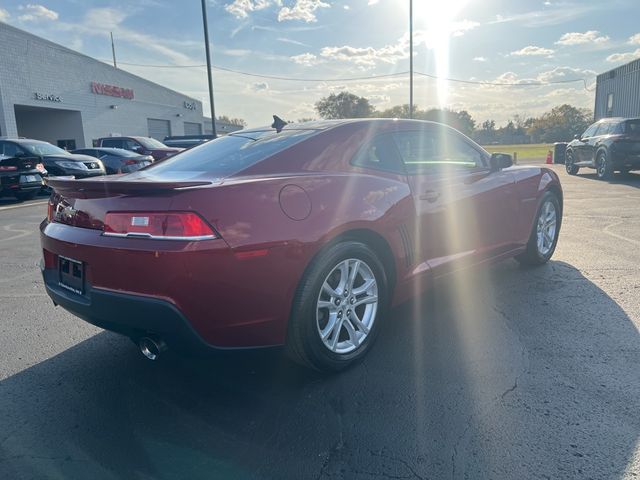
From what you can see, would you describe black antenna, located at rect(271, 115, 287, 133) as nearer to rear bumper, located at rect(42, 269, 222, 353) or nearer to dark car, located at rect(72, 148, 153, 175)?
rear bumper, located at rect(42, 269, 222, 353)

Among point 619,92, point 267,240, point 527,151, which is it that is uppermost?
point 619,92

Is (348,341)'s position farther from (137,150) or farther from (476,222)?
(137,150)

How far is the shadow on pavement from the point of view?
7.07 ft

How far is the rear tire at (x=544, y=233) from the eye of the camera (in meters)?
4.96

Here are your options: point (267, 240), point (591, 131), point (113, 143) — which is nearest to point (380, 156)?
point (267, 240)

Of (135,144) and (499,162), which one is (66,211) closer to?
(499,162)

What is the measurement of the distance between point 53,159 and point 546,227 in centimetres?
1225

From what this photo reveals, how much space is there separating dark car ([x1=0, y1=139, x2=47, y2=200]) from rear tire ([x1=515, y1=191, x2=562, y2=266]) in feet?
37.7

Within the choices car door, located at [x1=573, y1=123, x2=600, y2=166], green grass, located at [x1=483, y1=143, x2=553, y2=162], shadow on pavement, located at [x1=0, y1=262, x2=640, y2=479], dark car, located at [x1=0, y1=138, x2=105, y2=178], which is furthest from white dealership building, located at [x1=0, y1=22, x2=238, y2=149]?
shadow on pavement, located at [x1=0, y1=262, x2=640, y2=479]

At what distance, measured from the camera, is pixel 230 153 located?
10.6 ft

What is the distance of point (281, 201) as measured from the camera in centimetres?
256

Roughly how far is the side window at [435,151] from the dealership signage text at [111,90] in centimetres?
3203

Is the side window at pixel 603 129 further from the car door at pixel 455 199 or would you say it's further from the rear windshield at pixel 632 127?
the car door at pixel 455 199

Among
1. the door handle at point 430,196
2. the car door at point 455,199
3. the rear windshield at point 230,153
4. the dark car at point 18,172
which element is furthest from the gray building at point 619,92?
the rear windshield at point 230,153
